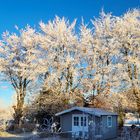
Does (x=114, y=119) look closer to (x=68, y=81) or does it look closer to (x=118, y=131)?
(x=118, y=131)

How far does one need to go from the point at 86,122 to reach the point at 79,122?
28.8 inches

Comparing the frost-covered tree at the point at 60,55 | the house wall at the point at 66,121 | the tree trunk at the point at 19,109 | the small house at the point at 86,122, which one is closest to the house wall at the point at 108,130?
the small house at the point at 86,122

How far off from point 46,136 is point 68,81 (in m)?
9.08

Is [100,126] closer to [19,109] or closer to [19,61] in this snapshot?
[19,109]

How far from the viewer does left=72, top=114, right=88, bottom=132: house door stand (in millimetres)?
26859

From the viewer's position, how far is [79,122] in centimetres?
2731

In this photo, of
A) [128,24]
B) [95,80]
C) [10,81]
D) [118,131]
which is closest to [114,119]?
[118,131]

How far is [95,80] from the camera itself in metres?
32.9

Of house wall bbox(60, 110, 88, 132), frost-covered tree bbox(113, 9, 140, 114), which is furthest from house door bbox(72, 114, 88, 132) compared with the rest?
frost-covered tree bbox(113, 9, 140, 114)

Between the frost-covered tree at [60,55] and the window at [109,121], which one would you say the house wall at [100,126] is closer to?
the window at [109,121]

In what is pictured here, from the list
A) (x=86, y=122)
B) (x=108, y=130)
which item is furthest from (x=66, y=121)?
(x=108, y=130)

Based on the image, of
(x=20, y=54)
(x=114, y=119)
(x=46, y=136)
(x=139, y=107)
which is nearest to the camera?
(x=46, y=136)

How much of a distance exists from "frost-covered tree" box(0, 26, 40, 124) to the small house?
29.4 feet

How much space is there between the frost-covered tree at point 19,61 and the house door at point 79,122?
9.42 meters
